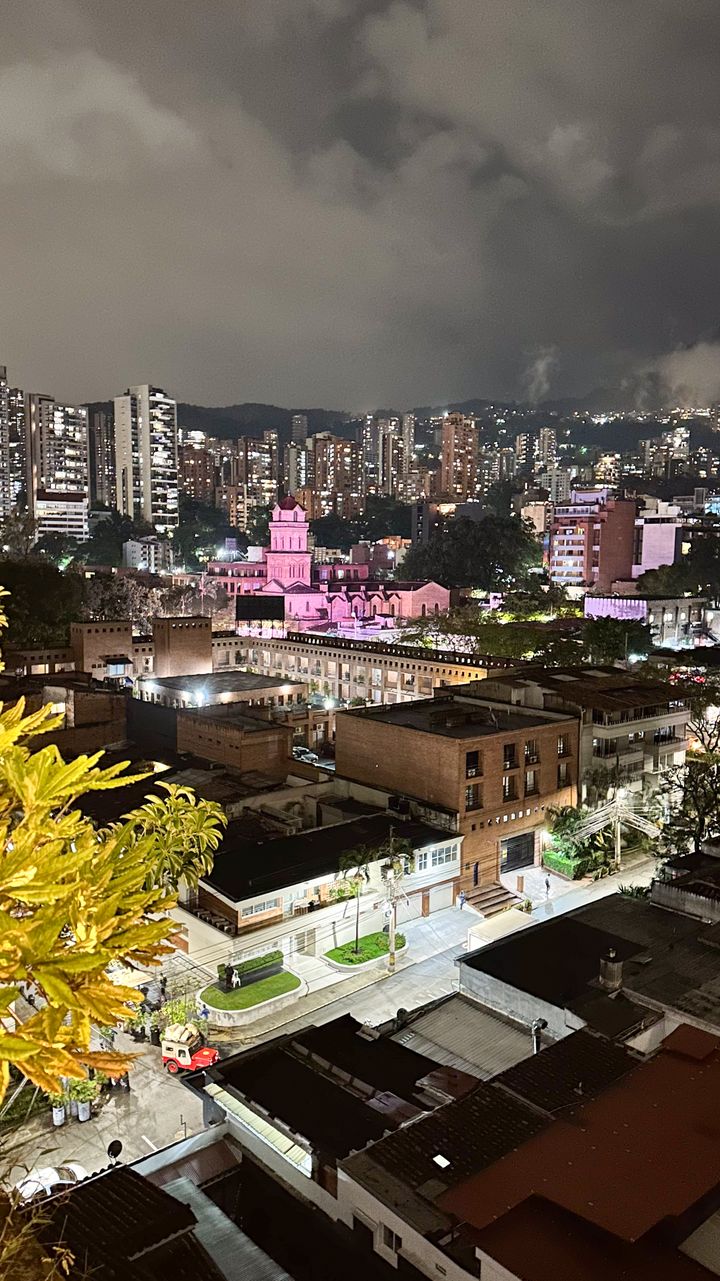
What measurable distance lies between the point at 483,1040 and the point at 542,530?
12034 cm

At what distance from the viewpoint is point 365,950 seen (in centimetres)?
2250

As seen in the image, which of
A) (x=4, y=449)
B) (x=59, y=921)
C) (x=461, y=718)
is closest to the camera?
(x=59, y=921)

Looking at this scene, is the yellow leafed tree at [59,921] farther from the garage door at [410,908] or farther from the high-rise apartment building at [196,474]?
the high-rise apartment building at [196,474]

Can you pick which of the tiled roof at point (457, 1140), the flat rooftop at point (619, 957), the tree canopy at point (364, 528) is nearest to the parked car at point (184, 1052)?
the flat rooftop at point (619, 957)

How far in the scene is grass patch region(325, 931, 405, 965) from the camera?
2194cm

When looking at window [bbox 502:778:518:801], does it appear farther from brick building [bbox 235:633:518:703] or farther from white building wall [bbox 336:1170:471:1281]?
white building wall [bbox 336:1170:471:1281]

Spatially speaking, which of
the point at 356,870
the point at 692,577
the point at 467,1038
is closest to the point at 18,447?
the point at 692,577

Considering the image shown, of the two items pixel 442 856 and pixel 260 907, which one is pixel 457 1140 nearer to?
pixel 260 907

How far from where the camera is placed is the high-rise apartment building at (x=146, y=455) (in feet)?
503

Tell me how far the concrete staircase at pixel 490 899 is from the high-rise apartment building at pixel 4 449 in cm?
13200

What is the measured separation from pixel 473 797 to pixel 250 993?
942cm

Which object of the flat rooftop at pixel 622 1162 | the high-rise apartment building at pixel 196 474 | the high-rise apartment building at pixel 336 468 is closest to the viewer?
the flat rooftop at pixel 622 1162

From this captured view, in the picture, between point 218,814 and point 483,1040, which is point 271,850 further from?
point 218,814

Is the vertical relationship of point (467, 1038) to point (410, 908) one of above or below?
above
